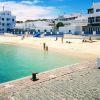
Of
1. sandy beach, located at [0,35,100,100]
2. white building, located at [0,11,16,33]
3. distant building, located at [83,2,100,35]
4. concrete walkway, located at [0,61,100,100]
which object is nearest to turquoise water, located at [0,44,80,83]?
sandy beach, located at [0,35,100,100]

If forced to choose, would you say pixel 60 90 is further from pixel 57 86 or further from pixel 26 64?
pixel 26 64

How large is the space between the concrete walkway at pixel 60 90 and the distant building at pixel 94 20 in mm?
47608

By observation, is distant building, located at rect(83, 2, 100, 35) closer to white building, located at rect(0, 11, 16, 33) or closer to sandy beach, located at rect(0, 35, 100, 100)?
white building, located at rect(0, 11, 16, 33)

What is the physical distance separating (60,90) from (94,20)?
52516 millimetres

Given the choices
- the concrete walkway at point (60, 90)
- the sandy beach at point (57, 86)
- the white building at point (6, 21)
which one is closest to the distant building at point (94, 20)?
the white building at point (6, 21)

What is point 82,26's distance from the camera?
66.5 meters

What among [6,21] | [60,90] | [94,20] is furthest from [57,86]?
[6,21]

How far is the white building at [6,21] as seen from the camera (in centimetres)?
9194

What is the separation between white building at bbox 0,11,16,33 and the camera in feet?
302

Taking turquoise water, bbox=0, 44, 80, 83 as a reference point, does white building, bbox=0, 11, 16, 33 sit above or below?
above

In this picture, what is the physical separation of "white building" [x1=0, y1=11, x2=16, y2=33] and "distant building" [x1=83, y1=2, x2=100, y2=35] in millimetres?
39436

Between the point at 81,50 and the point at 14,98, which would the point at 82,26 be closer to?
the point at 81,50

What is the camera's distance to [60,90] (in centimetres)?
1073

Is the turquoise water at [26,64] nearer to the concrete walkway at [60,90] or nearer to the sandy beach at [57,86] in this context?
the sandy beach at [57,86]
